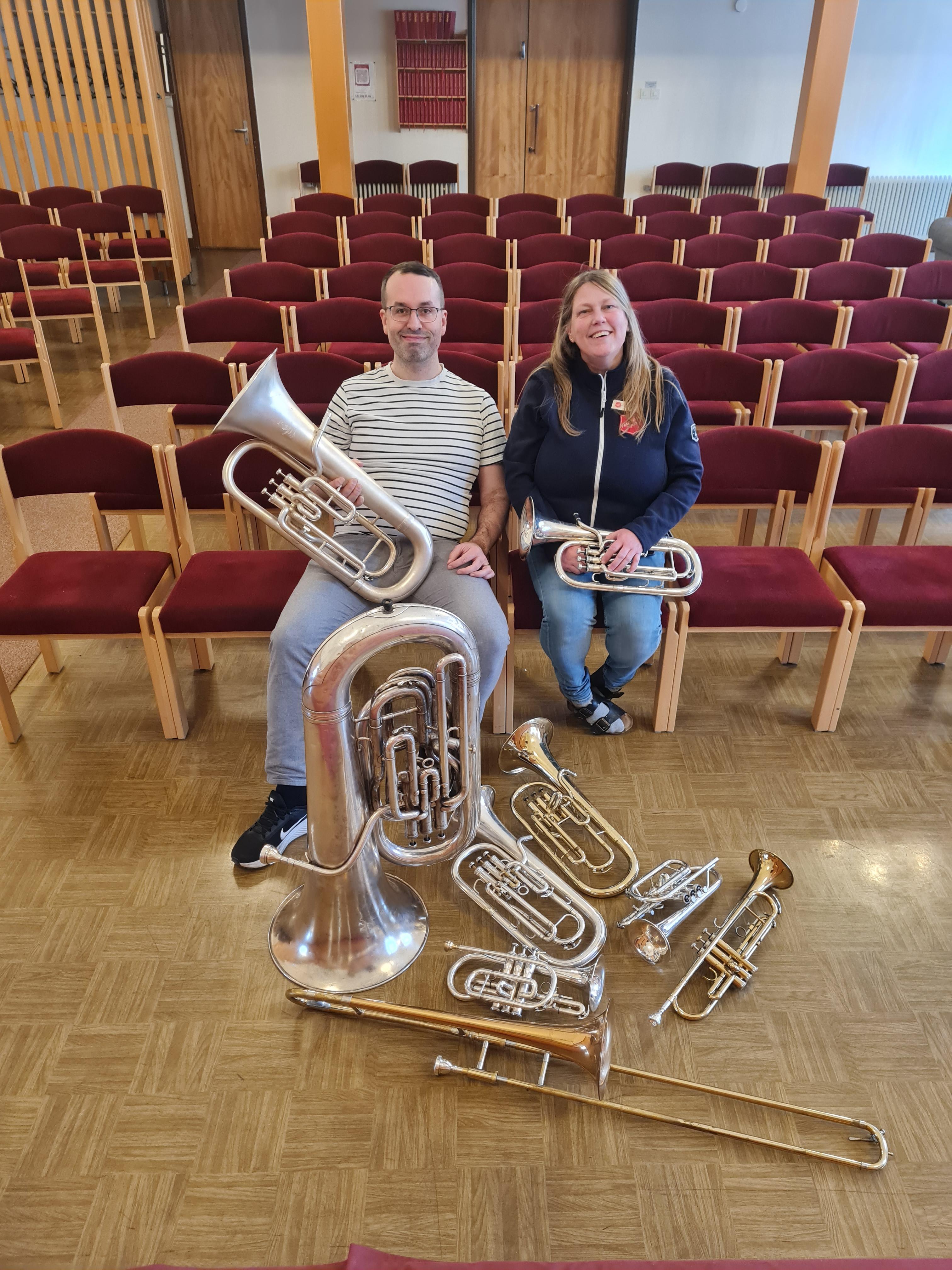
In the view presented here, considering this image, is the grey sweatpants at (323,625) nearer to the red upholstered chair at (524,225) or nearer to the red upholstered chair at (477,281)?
the red upholstered chair at (477,281)

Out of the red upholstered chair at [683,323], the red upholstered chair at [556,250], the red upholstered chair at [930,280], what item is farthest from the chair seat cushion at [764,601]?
the red upholstered chair at [930,280]

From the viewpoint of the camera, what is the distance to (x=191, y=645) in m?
3.28

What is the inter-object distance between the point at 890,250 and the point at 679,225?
1.64 m

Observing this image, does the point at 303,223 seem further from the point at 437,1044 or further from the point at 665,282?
Answer: the point at 437,1044

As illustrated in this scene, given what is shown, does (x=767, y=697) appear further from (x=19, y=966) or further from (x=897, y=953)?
(x=19, y=966)

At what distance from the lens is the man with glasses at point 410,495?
2.44 metres

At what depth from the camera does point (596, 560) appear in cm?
263

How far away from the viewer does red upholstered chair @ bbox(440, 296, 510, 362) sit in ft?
15.1

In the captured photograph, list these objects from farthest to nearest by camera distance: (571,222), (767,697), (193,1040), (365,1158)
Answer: (571,222) → (767,697) → (193,1040) → (365,1158)

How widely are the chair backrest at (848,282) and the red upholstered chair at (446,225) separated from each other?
8.81 feet

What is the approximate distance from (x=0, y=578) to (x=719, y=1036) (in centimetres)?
355

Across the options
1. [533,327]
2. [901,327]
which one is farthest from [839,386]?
[533,327]

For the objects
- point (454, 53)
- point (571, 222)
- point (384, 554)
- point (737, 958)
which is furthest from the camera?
point (454, 53)

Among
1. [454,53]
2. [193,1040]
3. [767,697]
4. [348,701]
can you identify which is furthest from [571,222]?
[193,1040]
